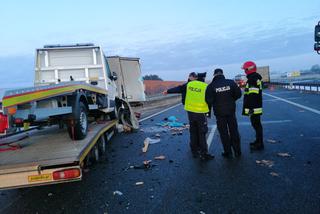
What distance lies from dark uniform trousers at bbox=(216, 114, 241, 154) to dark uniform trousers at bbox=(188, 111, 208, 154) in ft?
1.10

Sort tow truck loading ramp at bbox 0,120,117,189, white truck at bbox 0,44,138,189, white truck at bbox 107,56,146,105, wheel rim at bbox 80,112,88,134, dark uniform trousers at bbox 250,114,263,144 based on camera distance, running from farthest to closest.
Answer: white truck at bbox 107,56,146,105 < dark uniform trousers at bbox 250,114,263,144 < wheel rim at bbox 80,112,88,134 < white truck at bbox 0,44,138,189 < tow truck loading ramp at bbox 0,120,117,189

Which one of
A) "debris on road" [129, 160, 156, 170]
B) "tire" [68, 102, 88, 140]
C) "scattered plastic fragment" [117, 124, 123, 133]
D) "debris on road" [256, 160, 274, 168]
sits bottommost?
"debris on road" [256, 160, 274, 168]

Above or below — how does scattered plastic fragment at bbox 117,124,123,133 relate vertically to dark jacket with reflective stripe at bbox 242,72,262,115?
below

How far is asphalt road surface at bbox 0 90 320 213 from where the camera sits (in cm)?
488

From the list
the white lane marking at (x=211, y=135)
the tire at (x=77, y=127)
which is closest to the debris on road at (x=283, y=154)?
the white lane marking at (x=211, y=135)

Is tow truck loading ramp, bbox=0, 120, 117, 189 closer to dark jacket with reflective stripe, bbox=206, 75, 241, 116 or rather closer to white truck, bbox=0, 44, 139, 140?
white truck, bbox=0, 44, 139, 140

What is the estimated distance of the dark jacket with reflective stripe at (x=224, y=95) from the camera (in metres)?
7.67

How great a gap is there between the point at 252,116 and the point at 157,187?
326 centimetres

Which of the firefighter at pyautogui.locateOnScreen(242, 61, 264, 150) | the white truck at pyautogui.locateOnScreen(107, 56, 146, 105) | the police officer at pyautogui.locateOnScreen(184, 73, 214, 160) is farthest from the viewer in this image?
the white truck at pyautogui.locateOnScreen(107, 56, 146, 105)

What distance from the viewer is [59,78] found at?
36.3 ft

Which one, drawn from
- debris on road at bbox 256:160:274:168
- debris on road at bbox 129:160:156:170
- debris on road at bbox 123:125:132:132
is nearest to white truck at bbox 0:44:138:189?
debris on road at bbox 123:125:132:132

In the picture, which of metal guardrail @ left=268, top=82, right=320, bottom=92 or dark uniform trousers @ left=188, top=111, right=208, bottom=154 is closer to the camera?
dark uniform trousers @ left=188, top=111, right=208, bottom=154

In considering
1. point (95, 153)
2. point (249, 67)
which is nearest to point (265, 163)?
point (249, 67)

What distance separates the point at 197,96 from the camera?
25.6 feet
